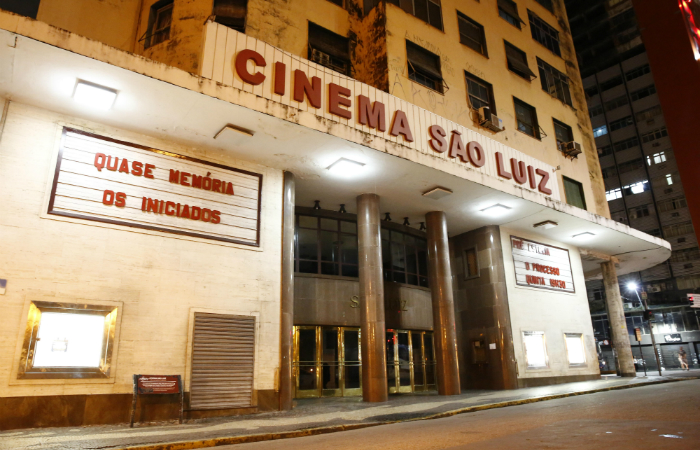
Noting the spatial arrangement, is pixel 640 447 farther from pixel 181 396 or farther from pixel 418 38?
A: pixel 418 38

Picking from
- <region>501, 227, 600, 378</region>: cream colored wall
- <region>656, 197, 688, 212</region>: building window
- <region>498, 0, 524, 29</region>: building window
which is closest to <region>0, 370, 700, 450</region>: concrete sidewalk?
<region>501, 227, 600, 378</region>: cream colored wall

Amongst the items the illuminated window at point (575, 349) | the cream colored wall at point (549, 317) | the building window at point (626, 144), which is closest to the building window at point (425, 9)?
the cream colored wall at point (549, 317)

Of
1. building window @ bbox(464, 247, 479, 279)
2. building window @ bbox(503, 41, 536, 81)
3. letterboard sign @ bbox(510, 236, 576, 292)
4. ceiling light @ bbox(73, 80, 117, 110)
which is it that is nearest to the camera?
ceiling light @ bbox(73, 80, 117, 110)

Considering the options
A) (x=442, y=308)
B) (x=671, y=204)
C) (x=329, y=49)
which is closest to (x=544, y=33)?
(x=329, y=49)

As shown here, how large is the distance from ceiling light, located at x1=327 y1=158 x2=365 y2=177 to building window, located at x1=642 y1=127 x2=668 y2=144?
5492cm

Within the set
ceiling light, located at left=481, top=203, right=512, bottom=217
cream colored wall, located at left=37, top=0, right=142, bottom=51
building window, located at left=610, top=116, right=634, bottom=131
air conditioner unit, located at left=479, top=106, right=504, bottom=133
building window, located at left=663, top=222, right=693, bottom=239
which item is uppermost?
building window, located at left=610, top=116, right=634, bottom=131

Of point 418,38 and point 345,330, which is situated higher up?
point 418,38

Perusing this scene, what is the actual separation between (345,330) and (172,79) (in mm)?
10618

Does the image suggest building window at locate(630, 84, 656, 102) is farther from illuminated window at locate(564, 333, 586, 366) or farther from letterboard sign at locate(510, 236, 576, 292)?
illuminated window at locate(564, 333, 586, 366)

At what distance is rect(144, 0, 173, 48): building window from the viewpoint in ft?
48.2

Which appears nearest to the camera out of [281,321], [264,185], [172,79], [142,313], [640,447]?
[640,447]

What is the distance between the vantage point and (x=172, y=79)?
977 cm

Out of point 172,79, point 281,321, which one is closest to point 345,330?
point 281,321

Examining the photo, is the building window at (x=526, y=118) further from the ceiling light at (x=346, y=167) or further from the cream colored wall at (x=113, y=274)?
the cream colored wall at (x=113, y=274)
